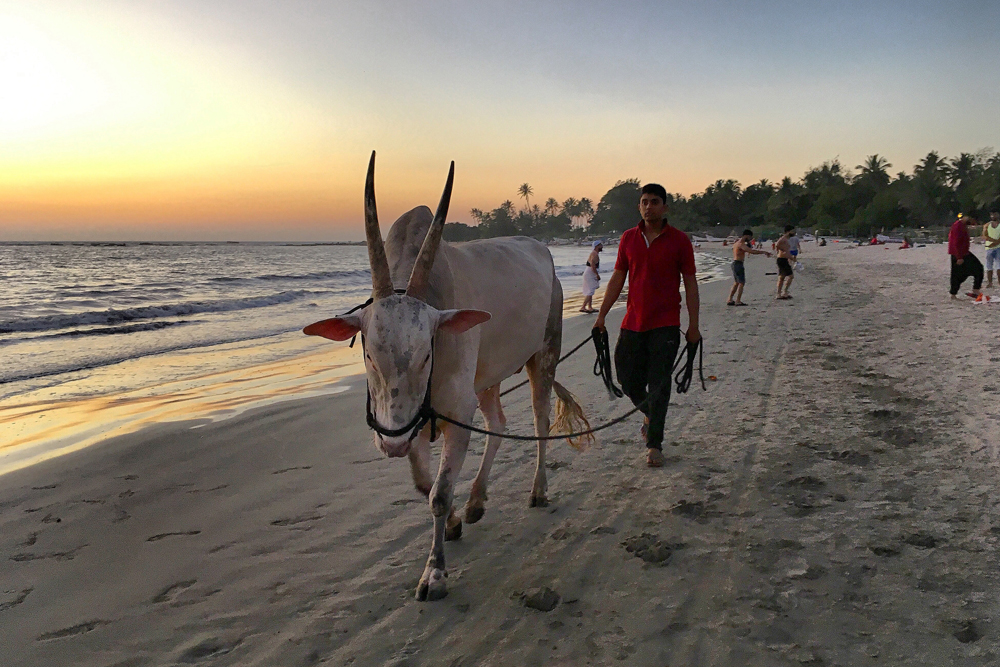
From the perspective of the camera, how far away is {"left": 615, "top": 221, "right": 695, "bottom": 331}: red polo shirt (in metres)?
4.43

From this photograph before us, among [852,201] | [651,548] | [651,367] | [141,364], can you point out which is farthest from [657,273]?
[852,201]

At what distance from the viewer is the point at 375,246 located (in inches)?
113

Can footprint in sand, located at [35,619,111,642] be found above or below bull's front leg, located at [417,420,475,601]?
below

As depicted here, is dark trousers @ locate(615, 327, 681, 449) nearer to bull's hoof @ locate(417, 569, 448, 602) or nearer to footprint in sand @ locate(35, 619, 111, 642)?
bull's hoof @ locate(417, 569, 448, 602)

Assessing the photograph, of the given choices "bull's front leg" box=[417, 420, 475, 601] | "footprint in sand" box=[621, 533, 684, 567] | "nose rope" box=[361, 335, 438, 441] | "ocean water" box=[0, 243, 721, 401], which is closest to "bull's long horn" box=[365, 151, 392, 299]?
"nose rope" box=[361, 335, 438, 441]

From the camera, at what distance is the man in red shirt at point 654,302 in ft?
14.5

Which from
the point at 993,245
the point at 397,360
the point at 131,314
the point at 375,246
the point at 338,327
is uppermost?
the point at 375,246

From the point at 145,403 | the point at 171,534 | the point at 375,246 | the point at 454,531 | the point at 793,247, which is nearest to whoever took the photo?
the point at 375,246

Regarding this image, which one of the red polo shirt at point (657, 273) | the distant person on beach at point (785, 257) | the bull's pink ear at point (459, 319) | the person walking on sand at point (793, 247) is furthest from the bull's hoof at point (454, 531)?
the person walking on sand at point (793, 247)

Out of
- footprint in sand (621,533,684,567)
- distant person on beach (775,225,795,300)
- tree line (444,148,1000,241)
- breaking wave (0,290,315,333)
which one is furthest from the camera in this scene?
tree line (444,148,1000,241)

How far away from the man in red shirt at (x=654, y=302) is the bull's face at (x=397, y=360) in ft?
6.75

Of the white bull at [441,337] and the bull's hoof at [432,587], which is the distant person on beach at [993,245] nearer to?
the white bull at [441,337]

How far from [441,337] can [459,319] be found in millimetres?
176

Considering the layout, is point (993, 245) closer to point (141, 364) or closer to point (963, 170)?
point (141, 364)
